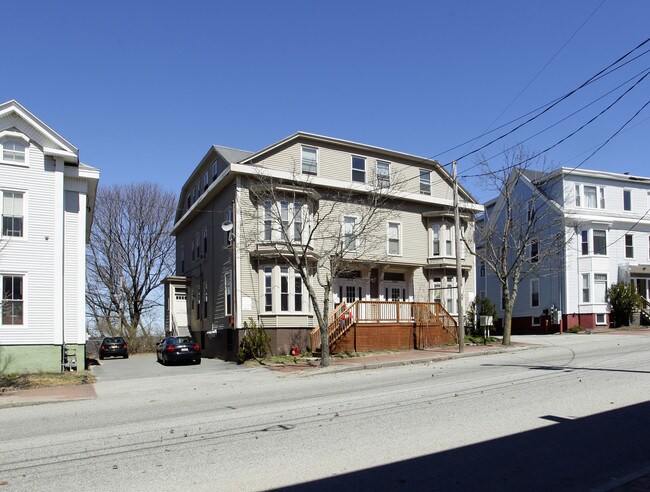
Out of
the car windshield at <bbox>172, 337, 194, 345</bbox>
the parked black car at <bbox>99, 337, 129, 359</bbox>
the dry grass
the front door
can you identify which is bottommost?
the parked black car at <bbox>99, 337, 129, 359</bbox>

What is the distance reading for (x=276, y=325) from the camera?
26.2 meters

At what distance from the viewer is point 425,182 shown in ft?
106

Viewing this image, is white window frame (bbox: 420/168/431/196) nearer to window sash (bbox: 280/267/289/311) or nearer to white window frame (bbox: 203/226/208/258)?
window sash (bbox: 280/267/289/311)

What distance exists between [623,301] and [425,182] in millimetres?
15442

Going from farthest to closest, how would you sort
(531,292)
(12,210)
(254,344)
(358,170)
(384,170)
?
(531,292), (384,170), (358,170), (254,344), (12,210)

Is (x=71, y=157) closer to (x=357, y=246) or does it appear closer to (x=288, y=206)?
(x=288, y=206)

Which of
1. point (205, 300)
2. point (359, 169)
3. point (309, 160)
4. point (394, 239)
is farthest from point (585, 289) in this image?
point (205, 300)

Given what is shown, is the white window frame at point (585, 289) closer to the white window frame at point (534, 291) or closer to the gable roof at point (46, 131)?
the white window frame at point (534, 291)

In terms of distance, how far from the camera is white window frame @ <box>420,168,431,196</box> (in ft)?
105

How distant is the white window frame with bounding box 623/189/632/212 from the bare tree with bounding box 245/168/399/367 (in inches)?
749

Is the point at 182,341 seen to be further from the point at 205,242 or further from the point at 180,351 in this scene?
the point at 205,242

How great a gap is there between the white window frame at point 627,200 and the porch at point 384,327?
1935 cm

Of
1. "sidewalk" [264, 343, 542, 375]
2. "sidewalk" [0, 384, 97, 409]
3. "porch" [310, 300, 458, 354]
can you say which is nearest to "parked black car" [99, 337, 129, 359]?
"porch" [310, 300, 458, 354]

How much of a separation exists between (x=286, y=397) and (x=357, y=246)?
14.6m
